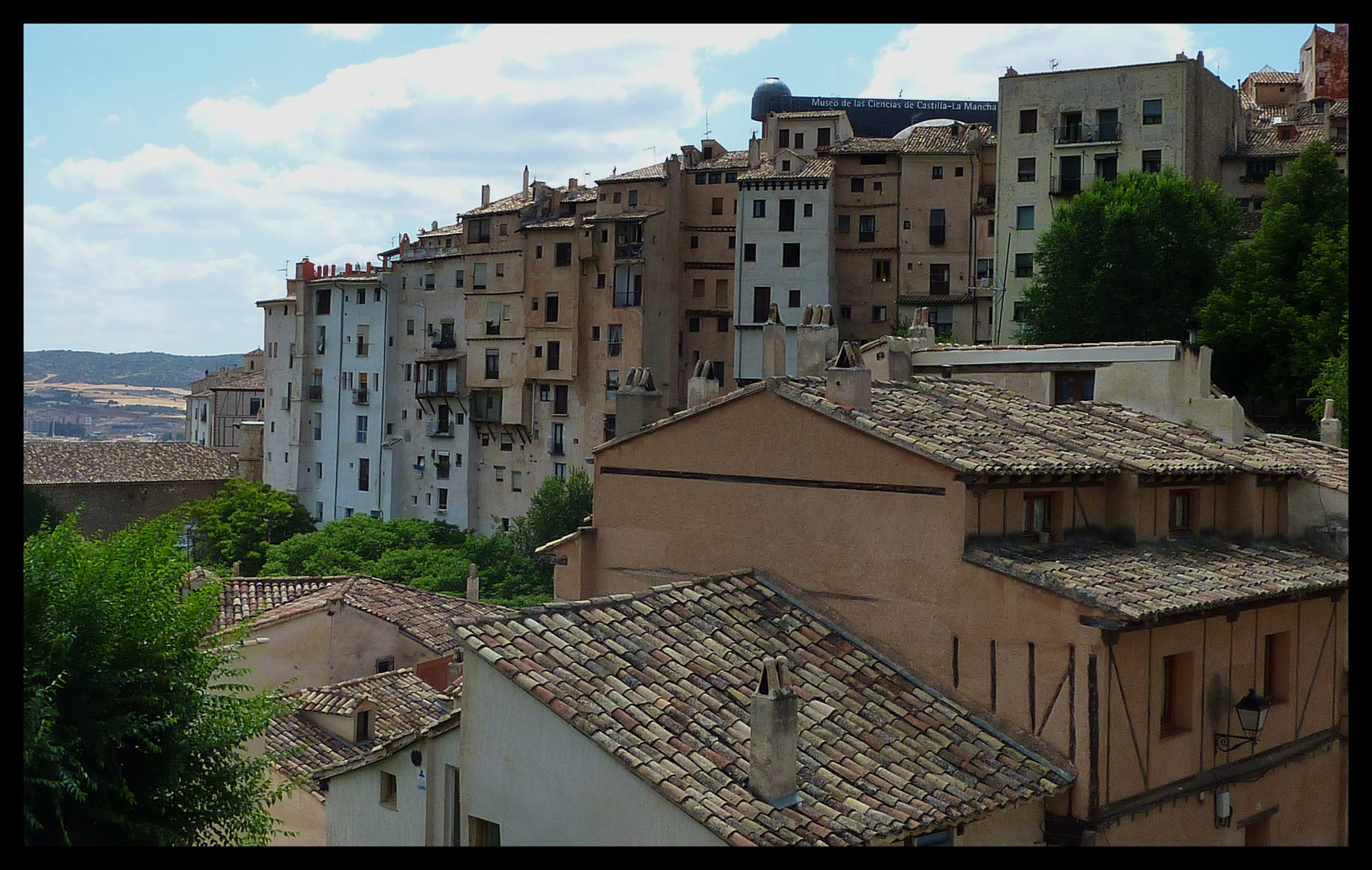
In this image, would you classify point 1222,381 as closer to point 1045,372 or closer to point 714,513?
point 1045,372

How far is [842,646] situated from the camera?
1237 centimetres

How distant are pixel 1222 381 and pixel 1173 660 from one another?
26.0m

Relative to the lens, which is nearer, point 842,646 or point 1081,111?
point 842,646

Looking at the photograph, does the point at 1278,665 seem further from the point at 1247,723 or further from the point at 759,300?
the point at 759,300

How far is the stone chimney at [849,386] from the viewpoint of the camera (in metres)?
13.0

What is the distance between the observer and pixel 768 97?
78.7m

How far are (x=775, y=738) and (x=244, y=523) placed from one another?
58.3m

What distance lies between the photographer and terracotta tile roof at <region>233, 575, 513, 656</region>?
2312cm

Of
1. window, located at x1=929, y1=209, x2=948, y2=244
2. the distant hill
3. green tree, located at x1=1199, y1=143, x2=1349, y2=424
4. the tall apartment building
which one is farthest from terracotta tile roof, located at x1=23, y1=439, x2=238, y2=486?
green tree, located at x1=1199, y1=143, x2=1349, y2=424

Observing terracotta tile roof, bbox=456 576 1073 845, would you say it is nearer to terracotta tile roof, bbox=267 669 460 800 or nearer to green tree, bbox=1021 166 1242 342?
terracotta tile roof, bbox=267 669 460 800

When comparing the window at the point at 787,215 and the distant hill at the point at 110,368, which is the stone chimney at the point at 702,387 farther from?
the window at the point at 787,215

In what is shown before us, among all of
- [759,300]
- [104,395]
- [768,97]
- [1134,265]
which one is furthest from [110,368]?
[768,97]
